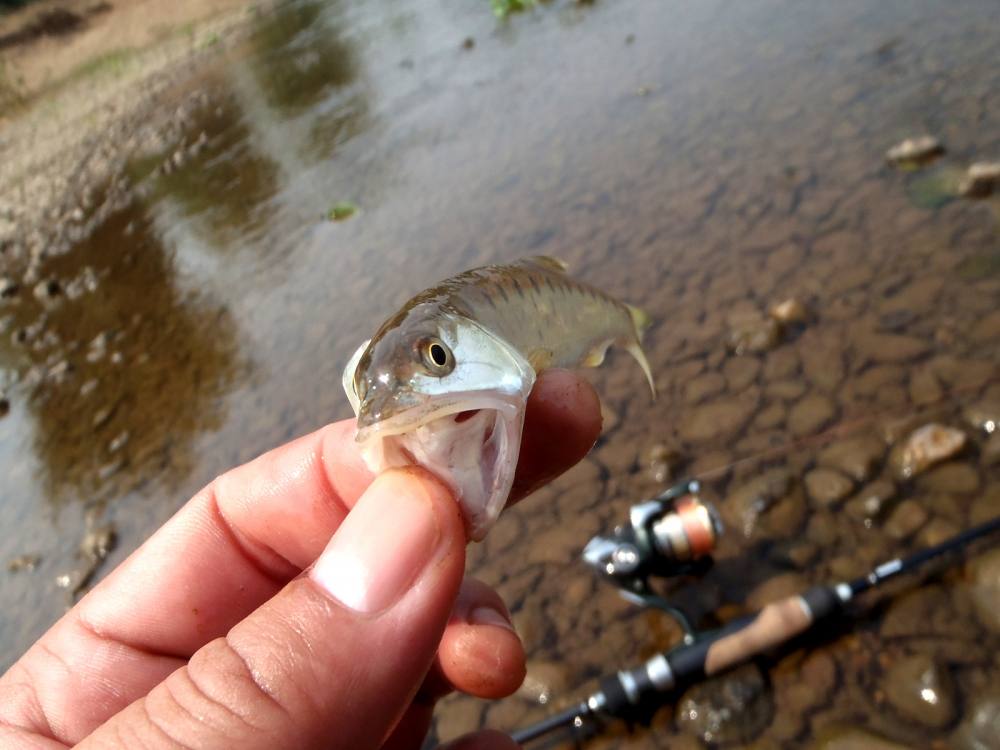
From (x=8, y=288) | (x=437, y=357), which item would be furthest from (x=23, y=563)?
(x=8, y=288)

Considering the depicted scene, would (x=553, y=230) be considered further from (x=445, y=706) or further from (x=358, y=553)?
(x=358, y=553)

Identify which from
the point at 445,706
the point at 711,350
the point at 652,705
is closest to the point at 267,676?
the point at 652,705

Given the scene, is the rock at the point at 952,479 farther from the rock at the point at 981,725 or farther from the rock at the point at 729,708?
the rock at the point at 729,708

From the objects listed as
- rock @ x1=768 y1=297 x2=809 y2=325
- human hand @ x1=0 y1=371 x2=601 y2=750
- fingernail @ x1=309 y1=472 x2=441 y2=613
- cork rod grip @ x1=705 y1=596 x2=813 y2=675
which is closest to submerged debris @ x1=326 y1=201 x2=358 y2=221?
rock @ x1=768 y1=297 x2=809 y2=325

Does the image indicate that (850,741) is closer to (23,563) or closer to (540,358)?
(540,358)

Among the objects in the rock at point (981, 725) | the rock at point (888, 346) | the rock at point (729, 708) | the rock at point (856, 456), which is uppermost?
the rock at point (888, 346)

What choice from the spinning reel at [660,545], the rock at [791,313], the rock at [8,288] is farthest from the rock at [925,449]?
the rock at [8,288]

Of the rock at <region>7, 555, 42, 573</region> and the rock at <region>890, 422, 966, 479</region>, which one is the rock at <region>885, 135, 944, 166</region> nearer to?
the rock at <region>890, 422, 966, 479</region>
